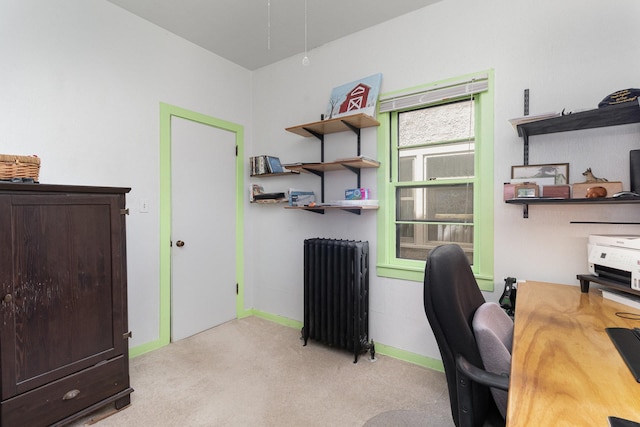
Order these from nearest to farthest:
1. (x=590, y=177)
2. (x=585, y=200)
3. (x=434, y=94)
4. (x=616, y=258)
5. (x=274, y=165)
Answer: (x=616, y=258) < (x=585, y=200) < (x=590, y=177) < (x=434, y=94) < (x=274, y=165)

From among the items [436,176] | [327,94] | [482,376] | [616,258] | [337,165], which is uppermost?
[327,94]

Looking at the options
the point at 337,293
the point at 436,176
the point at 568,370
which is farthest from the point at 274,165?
the point at 568,370

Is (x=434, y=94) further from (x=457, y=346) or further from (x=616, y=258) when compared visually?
(x=457, y=346)

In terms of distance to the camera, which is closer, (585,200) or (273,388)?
(585,200)

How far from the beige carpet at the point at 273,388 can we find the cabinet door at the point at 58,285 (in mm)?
458

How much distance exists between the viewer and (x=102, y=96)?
237 centimetres

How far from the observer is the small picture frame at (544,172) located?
6.28ft

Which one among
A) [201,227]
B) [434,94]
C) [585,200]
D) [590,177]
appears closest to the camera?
[585,200]

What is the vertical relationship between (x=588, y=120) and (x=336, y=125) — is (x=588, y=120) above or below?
below

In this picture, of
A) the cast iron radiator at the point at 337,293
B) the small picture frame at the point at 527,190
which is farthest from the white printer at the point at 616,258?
the cast iron radiator at the point at 337,293

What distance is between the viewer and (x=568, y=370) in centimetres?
88

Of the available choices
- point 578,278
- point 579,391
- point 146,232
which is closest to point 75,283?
point 146,232

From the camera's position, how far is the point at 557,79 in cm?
195

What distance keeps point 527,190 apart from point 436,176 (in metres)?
0.71
